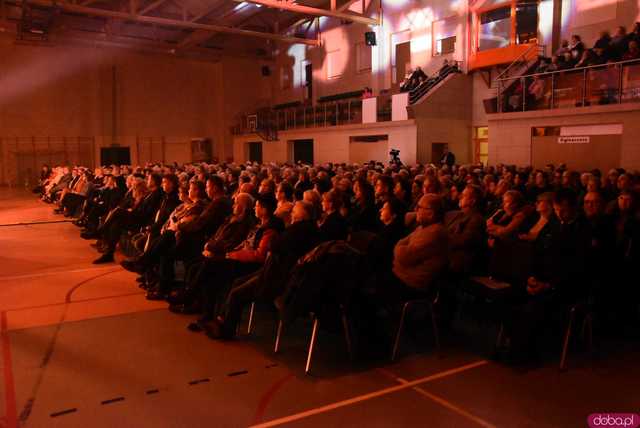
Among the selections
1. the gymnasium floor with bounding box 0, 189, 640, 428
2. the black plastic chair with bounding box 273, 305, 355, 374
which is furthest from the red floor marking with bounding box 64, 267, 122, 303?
the black plastic chair with bounding box 273, 305, 355, 374

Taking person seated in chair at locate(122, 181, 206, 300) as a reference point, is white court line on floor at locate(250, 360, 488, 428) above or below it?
below

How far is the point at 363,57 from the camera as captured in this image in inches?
921

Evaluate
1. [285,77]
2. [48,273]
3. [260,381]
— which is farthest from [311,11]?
[260,381]

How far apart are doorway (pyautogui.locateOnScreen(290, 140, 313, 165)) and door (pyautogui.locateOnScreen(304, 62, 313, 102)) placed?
124 inches

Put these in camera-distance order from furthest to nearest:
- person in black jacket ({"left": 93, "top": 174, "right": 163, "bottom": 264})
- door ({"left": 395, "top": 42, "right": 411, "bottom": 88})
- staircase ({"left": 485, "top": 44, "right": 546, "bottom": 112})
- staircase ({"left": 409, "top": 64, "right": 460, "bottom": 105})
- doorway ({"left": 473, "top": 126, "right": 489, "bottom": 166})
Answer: door ({"left": 395, "top": 42, "right": 411, "bottom": 88}) → doorway ({"left": 473, "top": 126, "right": 489, "bottom": 166}) → staircase ({"left": 409, "top": 64, "right": 460, "bottom": 105}) → staircase ({"left": 485, "top": 44, "right": 546, "bottom": 112}) → person in black jacket ({"left": 93, "top": 174, "right": 163, "bottom": 264})

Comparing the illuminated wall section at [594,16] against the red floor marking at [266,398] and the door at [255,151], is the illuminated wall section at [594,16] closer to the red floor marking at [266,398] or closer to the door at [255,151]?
the red floor marking at [266,398]

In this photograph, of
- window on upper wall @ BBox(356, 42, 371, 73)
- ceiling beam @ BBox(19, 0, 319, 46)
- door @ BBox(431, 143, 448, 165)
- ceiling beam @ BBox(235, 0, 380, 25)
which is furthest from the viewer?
window on upper wall @ BBox(356, 42, 371, 73)

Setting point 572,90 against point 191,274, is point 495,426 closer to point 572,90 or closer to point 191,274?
point 191,274

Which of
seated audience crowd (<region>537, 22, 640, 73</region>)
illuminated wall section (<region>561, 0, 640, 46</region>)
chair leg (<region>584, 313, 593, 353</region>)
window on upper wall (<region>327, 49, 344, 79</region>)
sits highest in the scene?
window on upper wall (<region>327, 49, 344, 79</region>)

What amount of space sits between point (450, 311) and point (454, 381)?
980mm

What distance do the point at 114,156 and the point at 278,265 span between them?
24.4 meters

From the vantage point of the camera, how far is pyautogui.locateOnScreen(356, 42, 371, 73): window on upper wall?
23139 mm

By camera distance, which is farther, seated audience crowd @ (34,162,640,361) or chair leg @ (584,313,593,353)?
chair leg @ (584,313,593,353)

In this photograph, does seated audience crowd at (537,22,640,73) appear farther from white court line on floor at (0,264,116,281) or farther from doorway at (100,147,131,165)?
doorway at (100,147,131,165)
